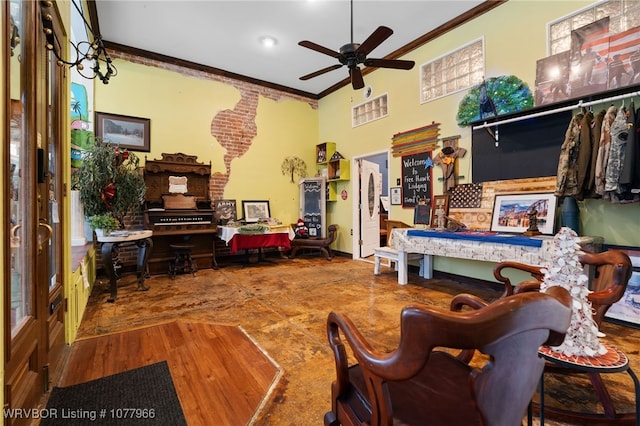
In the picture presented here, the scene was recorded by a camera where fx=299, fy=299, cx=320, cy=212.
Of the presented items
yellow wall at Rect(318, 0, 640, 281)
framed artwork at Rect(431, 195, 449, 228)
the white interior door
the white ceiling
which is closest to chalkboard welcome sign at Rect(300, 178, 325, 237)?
yellow wall at Rect(318, 0, 640, 281)

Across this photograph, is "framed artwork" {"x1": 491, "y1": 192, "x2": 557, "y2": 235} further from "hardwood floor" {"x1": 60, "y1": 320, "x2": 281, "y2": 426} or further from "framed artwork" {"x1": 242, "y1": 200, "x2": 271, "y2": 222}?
"framed artwork" {"x1": 242, "y1": 200, "x2": 271, "y2": 222}

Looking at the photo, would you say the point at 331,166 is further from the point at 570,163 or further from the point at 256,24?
the point at 570,163

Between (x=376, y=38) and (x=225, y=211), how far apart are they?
407 centimetres

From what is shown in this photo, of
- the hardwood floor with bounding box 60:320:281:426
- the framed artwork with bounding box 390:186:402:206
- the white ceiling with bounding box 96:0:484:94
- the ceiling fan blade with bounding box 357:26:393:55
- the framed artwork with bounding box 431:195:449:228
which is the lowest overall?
the hardwood floor with bounding box 60:320:281:426

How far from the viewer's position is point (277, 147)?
6527 mm

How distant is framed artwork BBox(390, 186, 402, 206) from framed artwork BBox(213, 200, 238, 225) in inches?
119

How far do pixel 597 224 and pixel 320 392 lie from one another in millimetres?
3308

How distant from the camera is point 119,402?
1.70 metres

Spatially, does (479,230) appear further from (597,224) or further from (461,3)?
(461,3)

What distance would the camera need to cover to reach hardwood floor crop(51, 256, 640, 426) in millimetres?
1730

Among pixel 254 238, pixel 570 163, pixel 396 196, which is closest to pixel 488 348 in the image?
pixel 570 163

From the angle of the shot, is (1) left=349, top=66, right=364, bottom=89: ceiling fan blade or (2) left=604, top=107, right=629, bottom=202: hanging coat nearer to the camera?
(2) left=604, top=107, right=629, bottom=202: hanging coat

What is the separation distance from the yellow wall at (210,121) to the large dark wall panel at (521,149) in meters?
3.88

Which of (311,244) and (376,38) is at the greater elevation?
(376,38)
